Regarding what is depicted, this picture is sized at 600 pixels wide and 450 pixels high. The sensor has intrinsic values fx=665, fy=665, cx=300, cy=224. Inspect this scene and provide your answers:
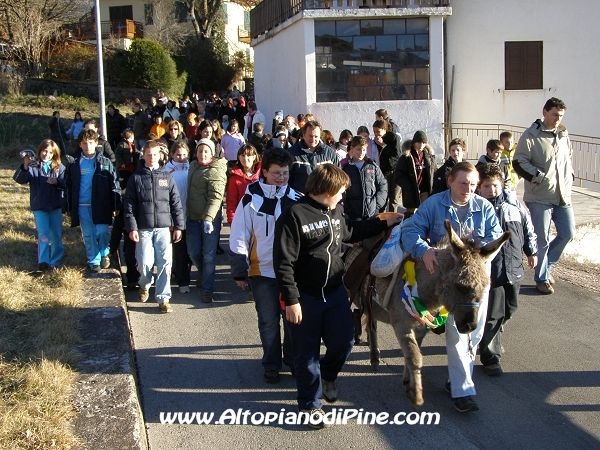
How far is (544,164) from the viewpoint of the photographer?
8180 millimetres

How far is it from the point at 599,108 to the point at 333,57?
758 cm

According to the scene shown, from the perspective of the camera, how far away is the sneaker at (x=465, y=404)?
5.14 metres

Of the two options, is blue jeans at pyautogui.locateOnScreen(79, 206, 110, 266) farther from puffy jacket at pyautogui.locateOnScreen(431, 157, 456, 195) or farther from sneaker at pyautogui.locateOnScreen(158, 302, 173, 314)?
puffy jacket at pyautogui.locateOnScreen(431, 157, 456, 195)

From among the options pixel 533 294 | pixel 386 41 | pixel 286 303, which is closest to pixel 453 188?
pixel 286 303

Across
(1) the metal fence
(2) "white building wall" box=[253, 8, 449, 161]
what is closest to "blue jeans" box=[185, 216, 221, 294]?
(2) "white building wall" box=[253, 8, 449, 161]

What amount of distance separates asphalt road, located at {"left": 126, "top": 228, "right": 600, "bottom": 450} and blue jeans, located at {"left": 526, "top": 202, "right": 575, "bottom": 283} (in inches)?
23.9

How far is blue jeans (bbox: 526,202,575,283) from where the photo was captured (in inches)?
329

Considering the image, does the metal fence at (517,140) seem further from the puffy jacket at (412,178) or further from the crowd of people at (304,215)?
the puffy jacket at (412,178)

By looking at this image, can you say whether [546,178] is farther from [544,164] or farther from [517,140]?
[517,140]

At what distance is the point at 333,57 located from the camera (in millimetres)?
17828

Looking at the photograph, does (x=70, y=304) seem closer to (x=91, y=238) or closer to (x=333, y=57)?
(x=91, y=238)

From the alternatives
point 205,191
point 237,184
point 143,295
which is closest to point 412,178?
point 237,184

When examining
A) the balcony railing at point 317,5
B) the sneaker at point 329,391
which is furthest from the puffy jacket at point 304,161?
the balcony railing at point 317,5

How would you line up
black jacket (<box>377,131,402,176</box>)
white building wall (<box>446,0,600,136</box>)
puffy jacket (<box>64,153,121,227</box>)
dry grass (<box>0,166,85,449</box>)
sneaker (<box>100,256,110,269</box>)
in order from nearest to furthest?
dry grass (<box>0,166,85,449</box>) < puffy jacket (<box>64,153,121,227</box>) < sneaker (<box>100,256,110,269</box>) < black jacket (<box>377,131,402,176</box>) < white building wall (<box>446,0,600,136</box>)
